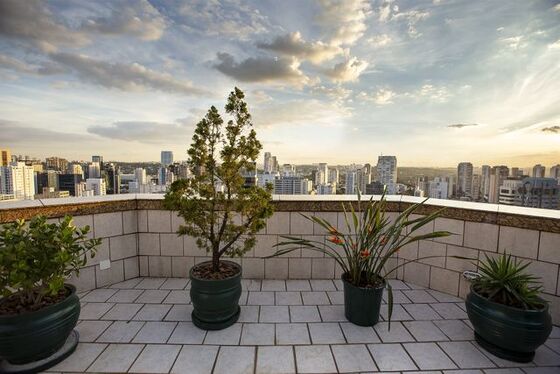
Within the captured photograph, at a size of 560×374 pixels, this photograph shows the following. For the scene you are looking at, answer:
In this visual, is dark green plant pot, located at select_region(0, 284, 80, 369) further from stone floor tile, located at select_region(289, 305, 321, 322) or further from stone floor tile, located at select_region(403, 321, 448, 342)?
stone floor tile, located at select_region(403, 321, 448, 342)

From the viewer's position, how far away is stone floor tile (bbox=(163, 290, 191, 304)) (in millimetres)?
2645

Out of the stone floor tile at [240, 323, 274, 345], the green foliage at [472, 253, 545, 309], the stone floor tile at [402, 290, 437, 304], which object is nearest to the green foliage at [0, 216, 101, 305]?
the stone floor tile at [240, 323, 274, 345]

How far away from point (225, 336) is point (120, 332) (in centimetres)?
100

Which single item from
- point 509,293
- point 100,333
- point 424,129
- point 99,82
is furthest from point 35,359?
point 424,129

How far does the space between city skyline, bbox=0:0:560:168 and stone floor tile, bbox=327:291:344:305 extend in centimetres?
202

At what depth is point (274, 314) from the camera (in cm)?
240

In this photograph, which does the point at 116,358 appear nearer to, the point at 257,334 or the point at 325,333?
the point at 257,334

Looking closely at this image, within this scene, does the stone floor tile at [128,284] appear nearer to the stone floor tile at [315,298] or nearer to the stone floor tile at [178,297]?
the stone floor tile at [178,297]

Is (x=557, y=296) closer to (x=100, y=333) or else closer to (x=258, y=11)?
(x=100, y=333)

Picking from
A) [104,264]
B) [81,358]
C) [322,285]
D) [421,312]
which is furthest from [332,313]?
[104,264]

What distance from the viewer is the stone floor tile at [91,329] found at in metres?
2.01

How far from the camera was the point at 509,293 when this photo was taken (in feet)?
6.00

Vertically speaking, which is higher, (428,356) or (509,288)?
(509,288)

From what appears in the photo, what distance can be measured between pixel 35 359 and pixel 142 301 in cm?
103
